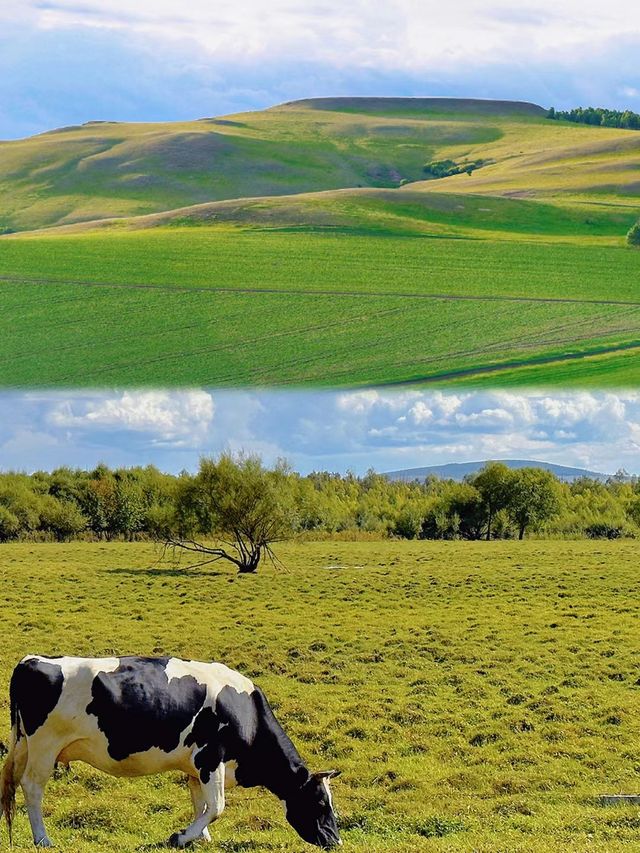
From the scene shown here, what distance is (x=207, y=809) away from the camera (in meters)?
9.15

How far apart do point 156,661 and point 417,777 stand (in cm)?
433

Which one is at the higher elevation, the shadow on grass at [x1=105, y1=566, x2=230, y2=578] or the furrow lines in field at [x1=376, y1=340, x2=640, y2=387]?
the furrow lines in field at [x1=376, y1=340, x2=640, y2=387]

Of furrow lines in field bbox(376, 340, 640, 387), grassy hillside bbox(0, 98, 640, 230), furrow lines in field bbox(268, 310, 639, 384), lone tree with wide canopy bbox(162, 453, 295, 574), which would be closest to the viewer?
furrow lines in field bbox(376, 340, 640, 387)

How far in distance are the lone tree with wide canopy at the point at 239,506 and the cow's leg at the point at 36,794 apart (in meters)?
33.0

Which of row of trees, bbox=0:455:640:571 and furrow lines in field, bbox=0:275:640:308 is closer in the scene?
→ furrow lines in field, bbox=0:275:640:308

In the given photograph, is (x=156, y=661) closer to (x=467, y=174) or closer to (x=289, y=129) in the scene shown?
(x=467, y=174)

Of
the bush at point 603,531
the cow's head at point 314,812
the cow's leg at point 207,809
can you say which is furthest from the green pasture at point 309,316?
the cow's leg at point 207,809

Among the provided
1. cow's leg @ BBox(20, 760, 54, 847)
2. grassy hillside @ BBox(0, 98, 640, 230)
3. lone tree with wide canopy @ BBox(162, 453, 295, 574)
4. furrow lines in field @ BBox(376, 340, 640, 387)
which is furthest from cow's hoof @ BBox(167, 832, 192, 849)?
grassy hillside @ BBox(0, 98, 640, 230)

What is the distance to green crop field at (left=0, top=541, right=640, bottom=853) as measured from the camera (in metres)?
10.2

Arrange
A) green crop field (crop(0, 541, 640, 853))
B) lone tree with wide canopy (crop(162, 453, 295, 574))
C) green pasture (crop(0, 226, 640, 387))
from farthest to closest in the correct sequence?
lone tree with wide canopy (crop(162, 453, 295, 574)) < green pasture (crop(0, 226, 640, 387)) < green crop field (crop(0, 541, 640, 853))

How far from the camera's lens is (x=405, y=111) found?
19925 centimetres

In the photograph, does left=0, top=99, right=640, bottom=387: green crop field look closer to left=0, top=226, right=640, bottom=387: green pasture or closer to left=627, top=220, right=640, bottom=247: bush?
left=0, top=226, right=640, bottom=387: green pasture

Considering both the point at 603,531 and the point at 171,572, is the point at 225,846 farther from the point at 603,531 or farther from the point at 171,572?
the point at 603,531

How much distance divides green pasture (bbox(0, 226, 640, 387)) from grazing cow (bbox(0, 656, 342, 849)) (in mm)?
24944
